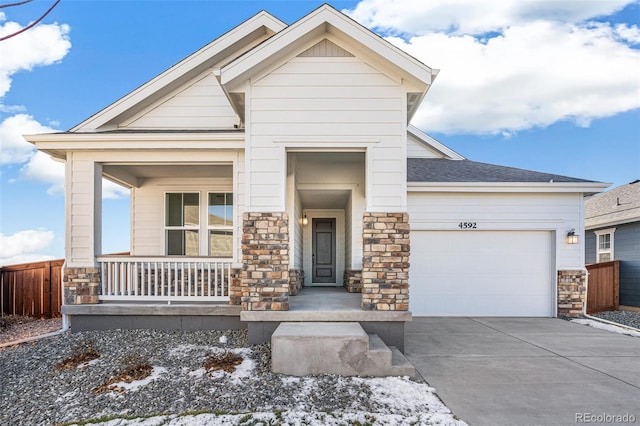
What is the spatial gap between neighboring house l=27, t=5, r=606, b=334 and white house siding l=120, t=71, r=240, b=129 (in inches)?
1.2

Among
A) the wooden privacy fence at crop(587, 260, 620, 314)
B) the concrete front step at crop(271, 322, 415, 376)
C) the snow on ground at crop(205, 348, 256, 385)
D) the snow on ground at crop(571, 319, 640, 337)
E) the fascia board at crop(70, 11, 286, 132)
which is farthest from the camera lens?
the wooden privacy fence at crop(587, 260, 620, 314)

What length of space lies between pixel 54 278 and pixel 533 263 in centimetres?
1108

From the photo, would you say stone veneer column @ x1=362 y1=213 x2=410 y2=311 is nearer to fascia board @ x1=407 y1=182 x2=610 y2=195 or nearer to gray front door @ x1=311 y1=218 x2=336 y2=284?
fascia board @ x1=407 y1=182 x2=610 y2=195

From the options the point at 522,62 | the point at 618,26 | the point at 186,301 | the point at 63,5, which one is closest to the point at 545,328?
the point at 186,301

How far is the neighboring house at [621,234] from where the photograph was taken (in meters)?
9.99

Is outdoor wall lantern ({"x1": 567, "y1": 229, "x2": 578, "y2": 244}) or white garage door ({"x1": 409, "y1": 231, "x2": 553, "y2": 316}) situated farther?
white garage door ({"x1": 409, "y1": 231, "x2": 553, "y2": 316})

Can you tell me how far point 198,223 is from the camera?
28.3 feet

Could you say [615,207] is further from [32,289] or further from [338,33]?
[32,289]

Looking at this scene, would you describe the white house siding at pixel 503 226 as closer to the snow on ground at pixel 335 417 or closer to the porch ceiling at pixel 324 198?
the porch ceiling at pixel 324 198

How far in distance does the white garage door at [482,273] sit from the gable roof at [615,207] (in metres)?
4.28

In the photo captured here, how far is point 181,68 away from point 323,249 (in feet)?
19.0

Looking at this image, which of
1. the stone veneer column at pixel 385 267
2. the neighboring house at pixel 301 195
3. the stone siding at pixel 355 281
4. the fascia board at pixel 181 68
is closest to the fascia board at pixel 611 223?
the neighboring house at pixel 301 195

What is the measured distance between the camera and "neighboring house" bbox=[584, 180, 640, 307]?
9.99 metres

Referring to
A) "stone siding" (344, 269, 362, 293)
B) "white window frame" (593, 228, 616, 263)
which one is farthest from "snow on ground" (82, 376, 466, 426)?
"white window frame" (593, 228, 616, 263)
